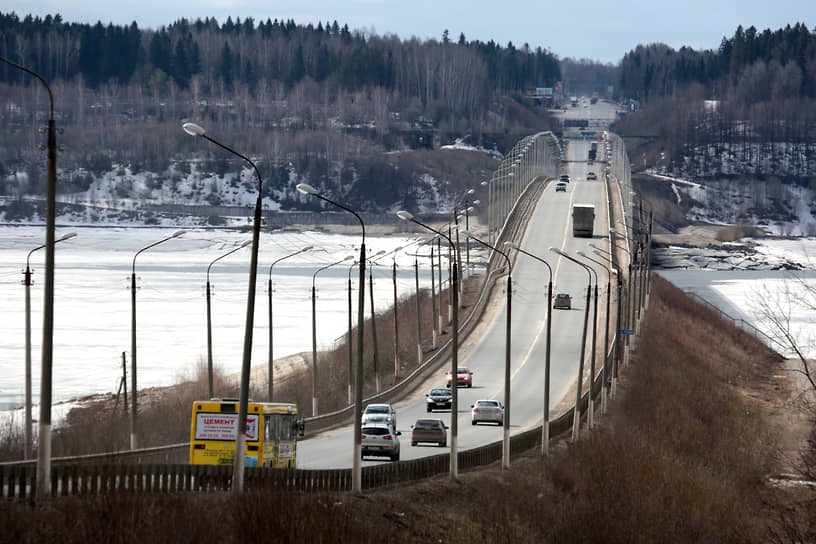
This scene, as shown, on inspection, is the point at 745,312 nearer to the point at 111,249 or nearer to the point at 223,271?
the point at 223,271

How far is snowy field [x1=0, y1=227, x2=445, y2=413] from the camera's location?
7625 cm

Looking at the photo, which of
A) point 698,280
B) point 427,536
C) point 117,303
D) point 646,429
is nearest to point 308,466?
point 427,536

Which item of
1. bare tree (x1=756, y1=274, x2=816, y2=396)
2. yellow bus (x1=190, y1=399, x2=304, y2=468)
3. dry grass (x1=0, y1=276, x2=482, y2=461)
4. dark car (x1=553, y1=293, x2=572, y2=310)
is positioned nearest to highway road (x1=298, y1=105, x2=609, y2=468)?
dark car (x1=553, y1=293, x2=572, y2=310)

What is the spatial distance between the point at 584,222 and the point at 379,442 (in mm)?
93657

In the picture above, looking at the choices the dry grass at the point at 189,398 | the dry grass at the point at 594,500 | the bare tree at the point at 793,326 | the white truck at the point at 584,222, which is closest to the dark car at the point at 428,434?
the dry grass at the point at 594,500

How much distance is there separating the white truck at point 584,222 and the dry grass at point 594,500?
4476 centimetres

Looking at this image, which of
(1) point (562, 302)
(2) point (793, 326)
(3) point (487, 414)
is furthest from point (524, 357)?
(2) point (793, 326)

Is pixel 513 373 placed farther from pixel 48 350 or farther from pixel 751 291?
pixel 751 291

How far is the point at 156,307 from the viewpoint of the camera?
4341 inches

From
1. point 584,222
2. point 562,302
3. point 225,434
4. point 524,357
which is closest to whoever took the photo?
point 225,434

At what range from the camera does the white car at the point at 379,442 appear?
42625 mm

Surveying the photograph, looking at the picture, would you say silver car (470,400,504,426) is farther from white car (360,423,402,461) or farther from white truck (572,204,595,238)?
white truck (572,204,595,238)

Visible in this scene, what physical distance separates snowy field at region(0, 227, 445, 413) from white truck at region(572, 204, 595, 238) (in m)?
17.1

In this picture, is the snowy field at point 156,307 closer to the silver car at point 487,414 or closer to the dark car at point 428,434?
the silver car at point 487,414
